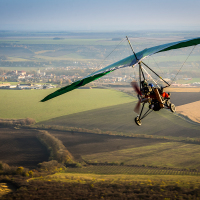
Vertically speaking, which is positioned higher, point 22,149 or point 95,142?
point 95,142

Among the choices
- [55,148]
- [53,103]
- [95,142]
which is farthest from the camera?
[53,103]

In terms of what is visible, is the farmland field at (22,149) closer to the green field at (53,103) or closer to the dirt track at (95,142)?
the dirt track at (95,142)

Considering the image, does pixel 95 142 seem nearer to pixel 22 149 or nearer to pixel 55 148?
pixel 55 148

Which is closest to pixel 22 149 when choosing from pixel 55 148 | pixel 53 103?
pixel 55 148

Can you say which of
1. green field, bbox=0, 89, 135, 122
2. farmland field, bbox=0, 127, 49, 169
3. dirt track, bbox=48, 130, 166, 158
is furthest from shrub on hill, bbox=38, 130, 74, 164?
green field, bbox=0, 89, 135, 122

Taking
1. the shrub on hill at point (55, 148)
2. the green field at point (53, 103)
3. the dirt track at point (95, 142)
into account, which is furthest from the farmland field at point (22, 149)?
the green field at point (53, 103)

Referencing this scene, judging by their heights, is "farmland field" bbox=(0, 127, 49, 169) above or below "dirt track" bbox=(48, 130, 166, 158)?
below

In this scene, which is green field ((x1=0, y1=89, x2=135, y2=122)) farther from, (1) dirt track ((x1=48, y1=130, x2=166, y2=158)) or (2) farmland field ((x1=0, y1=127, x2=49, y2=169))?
(1) dirt track ((x1=48, y1=130, x2=166, y2=158))
